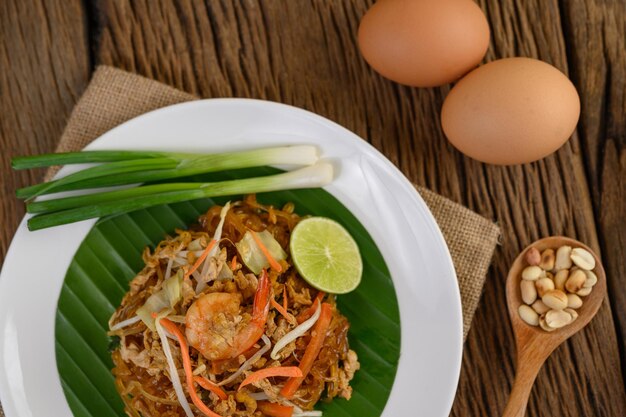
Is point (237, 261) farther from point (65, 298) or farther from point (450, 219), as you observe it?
point (450, 219)

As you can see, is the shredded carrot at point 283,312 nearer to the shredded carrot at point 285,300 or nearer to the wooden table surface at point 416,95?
the shredded carrot at point 285,300

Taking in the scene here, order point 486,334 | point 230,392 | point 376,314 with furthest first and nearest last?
1. point 486,334
2. point 376,314
3. point 230,392

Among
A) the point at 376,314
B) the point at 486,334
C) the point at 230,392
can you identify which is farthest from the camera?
the point at 486,334

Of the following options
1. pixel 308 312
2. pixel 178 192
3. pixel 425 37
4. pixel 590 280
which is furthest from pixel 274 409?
pixel 425 37

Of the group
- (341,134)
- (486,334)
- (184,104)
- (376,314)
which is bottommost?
(486,334)

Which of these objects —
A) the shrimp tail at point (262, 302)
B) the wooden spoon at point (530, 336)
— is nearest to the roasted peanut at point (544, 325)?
the wooden spoon at point (530, 336)

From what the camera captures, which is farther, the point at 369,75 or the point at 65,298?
the point at 369,75

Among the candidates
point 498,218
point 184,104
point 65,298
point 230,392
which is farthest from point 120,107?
point 498,218
